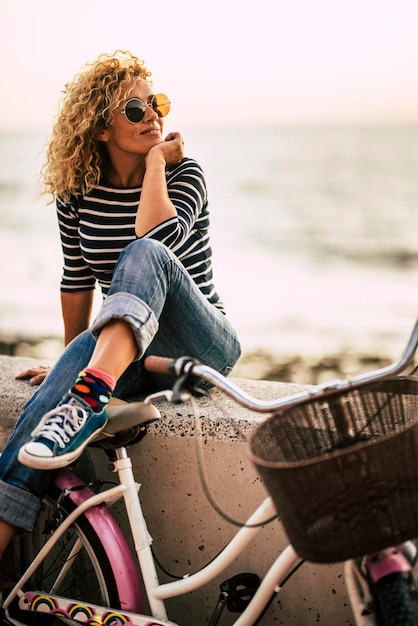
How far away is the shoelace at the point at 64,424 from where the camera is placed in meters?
2.22

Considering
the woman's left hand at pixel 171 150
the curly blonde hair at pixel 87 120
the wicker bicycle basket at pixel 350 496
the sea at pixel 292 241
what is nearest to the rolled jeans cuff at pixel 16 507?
the wicker bicycle basket at pixel 350 496

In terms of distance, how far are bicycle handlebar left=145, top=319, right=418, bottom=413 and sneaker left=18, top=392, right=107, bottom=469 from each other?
0.38m

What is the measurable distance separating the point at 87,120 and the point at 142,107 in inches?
8.4

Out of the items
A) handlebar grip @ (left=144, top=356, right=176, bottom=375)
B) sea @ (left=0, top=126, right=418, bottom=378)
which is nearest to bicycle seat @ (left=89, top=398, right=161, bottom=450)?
handlebar grip @ (left=144, top=356, right=176, bottom=375)

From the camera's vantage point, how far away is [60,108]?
130 inches

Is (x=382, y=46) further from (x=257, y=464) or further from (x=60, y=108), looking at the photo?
(x=257, y=464)

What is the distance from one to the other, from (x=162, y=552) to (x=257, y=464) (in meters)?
1.17

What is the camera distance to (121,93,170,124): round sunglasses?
10.0ft

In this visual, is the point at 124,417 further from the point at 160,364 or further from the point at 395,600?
the point at 395,600

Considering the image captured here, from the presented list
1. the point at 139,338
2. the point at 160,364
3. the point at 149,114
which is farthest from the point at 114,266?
the point at 160,364

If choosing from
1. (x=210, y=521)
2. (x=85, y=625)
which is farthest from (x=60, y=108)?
(x=85, y=625)

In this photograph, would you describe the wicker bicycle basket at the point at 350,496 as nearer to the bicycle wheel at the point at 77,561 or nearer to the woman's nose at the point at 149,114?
the bicycle wheel at the point at 77,561

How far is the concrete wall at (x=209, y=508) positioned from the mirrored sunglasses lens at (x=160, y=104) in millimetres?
1049

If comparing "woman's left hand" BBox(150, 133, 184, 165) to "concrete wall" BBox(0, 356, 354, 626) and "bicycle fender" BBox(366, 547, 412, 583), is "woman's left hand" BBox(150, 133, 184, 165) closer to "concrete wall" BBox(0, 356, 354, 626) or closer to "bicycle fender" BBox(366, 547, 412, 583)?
"concrete wall" BBox(0, 356, 354, 626)
